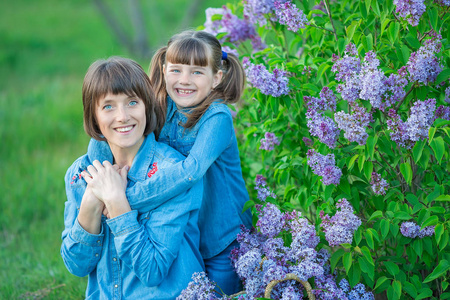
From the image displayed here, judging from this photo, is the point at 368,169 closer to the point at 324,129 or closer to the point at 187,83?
the point at 324,129

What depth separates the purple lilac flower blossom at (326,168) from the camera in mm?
2465

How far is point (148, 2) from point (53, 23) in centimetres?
338

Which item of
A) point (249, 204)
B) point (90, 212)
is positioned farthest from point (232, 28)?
point (90, 212)

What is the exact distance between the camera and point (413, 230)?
2422 mm

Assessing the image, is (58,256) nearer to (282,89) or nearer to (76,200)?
(76,200)

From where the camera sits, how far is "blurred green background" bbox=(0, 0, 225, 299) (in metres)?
4.11

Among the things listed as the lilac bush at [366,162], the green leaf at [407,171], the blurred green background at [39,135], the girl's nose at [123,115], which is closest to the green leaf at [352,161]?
the lilac bush at [366,162]

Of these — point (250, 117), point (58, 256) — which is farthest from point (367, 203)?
point (58, 256)

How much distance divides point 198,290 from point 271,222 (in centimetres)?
50

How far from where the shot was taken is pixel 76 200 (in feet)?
8.87

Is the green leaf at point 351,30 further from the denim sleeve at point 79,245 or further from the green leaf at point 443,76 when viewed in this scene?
the denim sleeve at point 79,245

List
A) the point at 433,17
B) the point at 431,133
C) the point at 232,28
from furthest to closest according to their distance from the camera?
1. the point at 232,28
2. the point at 433,17
3. the point at 431,133

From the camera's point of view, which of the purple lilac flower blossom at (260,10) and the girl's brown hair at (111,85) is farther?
the purple lilac flower blossom at (260,10)

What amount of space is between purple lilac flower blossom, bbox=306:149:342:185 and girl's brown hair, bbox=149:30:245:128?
72 centimetres
